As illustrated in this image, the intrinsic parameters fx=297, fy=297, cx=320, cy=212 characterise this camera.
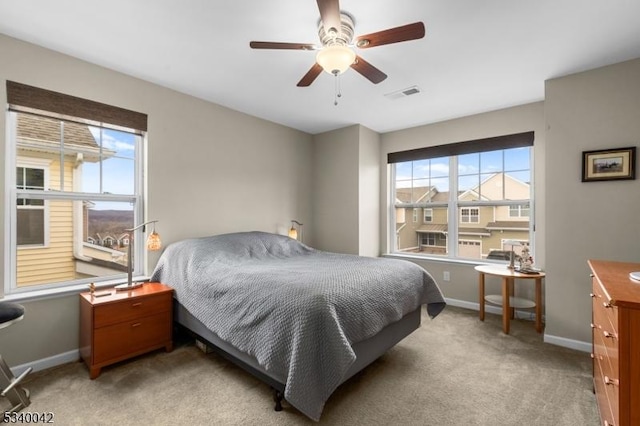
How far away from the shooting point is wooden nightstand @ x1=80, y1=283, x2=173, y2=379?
86.8 inches

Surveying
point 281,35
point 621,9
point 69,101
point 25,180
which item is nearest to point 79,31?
point 69,101

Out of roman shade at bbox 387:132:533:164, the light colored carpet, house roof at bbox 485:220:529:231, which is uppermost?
roman shade at bbox 387:132:533:164

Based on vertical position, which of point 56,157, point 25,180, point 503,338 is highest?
point 56,157

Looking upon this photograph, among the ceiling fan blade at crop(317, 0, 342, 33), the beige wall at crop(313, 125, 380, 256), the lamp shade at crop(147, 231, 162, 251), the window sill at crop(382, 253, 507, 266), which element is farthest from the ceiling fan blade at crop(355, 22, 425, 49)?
the window sill at crop(382, 253, 507, 266)

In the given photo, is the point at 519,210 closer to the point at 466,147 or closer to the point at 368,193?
the point at 466,147

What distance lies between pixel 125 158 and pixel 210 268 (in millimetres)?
1497

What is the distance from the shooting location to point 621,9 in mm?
1897

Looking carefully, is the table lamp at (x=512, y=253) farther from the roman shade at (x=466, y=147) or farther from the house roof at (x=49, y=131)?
the house roof at (x=49, y=131)

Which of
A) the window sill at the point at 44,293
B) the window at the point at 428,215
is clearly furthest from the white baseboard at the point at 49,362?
the window at the point at 428,215

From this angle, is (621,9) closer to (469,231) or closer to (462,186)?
(462,186)

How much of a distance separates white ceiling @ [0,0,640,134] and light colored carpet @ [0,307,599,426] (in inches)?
99.9

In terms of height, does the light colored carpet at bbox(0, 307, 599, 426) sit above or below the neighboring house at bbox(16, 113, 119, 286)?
below

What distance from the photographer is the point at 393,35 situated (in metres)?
1.70

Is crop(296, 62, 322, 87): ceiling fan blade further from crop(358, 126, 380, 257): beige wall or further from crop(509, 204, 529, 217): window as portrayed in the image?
crop(509, 204, 529, 217): window
